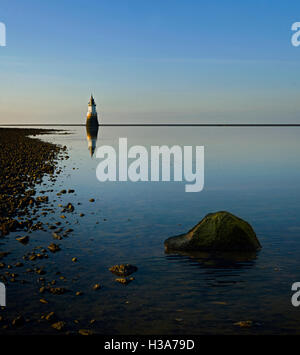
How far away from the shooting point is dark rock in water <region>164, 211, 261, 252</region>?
12.3m

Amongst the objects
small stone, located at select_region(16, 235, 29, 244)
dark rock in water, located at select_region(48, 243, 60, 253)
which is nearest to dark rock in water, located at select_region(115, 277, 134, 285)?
dark rock in water, located at select_region(48, 243, 60, 253)

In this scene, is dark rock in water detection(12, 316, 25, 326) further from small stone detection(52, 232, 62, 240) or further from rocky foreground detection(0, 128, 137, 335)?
small stone detection(52, 232, 62, 240)

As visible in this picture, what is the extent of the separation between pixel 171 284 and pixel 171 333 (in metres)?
2.29

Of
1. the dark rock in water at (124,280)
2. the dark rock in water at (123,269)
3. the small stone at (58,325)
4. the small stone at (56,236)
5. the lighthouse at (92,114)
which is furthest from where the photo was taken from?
the lighthouse at (92,114)

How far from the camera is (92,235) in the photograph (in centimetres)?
1377

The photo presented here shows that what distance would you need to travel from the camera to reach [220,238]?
1231cm

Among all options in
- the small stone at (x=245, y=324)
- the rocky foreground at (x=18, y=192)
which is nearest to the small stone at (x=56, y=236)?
the rocky foreground at (x=18, y=192)

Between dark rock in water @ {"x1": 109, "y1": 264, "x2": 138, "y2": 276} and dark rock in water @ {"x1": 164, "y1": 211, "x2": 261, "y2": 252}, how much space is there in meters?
2.15

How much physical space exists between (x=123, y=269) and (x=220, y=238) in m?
3.60

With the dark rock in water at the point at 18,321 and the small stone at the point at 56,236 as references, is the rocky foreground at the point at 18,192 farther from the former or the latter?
the dark rock in water at the point at 18,321

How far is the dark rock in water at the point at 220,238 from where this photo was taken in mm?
12289

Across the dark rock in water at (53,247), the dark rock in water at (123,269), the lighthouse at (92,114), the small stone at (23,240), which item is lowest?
the dark rock in water at (123,269)

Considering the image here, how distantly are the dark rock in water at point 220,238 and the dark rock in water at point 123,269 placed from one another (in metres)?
2.15

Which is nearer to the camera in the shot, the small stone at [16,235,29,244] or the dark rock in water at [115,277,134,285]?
the dark rock in water at [115,277,134,285]
